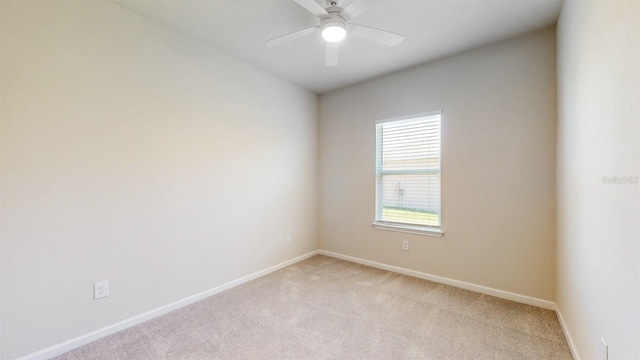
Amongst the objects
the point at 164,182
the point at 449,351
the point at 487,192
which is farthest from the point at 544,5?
the point at 164,182

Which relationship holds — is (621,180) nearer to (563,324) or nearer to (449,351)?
(449,351)

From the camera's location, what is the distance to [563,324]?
2.08 m

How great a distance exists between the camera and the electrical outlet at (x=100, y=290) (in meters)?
2.00

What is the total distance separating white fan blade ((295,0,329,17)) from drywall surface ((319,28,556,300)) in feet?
5.81

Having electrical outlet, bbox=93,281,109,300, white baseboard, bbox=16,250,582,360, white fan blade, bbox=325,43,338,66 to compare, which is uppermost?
white fan blade, bbox=325,43,338,66

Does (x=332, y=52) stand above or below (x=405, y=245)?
above

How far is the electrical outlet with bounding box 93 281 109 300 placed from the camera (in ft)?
6.57

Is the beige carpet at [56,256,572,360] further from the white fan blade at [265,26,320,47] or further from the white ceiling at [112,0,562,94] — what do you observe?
the white ceiling at [112,0,562,94]

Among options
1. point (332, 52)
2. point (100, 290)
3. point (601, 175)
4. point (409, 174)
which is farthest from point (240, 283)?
point (601, 175)

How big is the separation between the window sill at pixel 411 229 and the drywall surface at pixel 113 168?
1.64 metres

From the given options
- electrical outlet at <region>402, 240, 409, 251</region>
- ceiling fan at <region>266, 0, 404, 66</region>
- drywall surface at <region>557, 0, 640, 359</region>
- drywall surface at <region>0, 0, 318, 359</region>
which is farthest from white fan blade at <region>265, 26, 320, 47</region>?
electrical outlet at <region>402, 240, 409, 251</region>

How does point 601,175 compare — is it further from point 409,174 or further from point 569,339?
point 409,174

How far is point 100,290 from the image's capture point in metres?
2.03

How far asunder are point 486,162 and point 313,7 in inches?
88.8
